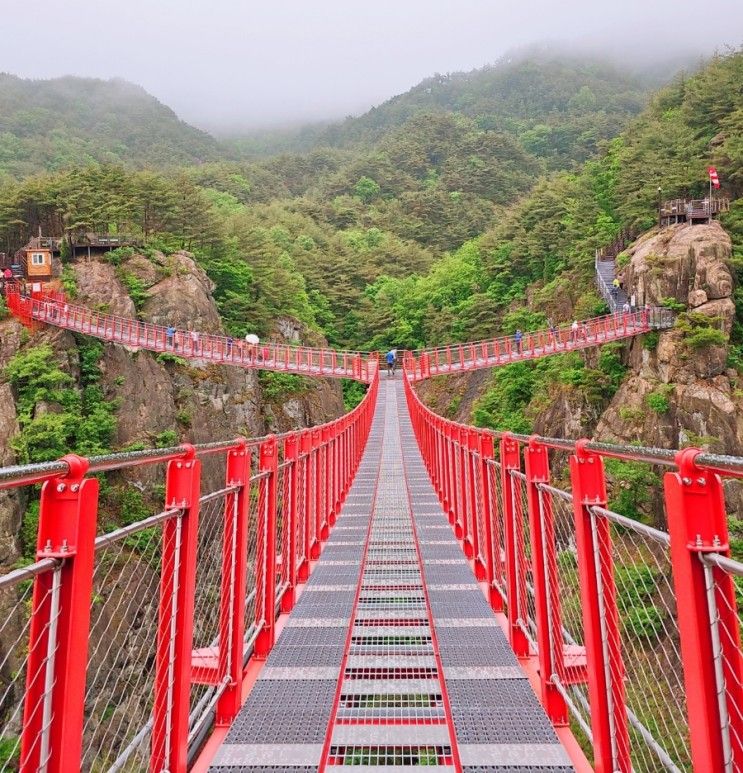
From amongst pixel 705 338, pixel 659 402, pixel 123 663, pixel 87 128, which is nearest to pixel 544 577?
pixel 123 663

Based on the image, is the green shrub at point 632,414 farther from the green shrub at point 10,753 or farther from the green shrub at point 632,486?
the green shrub at point 10,753

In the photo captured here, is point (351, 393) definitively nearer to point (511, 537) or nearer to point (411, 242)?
point (411, 242)

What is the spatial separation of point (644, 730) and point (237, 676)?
1.76m

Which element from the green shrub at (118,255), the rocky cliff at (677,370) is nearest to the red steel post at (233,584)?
the rocky cliff at (677,370)

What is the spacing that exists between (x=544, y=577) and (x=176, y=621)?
1659 millimetres

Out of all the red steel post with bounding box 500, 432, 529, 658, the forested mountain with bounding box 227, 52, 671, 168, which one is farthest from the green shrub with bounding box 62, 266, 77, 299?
the forested mountain with bounding box 227, 52, 671, 168

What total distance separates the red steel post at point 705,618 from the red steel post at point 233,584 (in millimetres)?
1955

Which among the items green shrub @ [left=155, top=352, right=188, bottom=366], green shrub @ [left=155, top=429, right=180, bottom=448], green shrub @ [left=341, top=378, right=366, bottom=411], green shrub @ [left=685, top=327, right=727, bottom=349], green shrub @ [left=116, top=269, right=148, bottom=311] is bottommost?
green shrub @ [left=155, top=429, right=180, bottom=448]

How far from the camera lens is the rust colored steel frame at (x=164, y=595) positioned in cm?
135

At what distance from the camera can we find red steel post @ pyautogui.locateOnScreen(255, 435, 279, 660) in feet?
11.2

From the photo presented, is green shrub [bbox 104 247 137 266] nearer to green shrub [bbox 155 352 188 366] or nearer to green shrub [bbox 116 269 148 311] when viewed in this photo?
green shrub [bbox 116 269 148 311]

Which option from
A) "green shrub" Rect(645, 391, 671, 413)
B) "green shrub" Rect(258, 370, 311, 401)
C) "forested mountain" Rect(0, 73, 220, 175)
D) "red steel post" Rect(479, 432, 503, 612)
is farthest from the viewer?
"forested mountain" Rect(0, 73, 220, 175)

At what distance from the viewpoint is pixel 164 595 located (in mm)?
2070

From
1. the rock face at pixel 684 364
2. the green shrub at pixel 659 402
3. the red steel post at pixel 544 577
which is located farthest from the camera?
the green shrub at pixel 659 402
